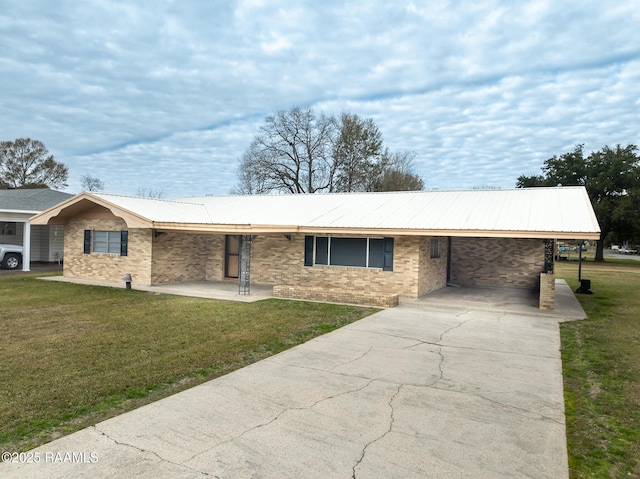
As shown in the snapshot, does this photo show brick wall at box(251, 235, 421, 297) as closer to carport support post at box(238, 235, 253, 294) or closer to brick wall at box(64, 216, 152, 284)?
carport support post at box(238, 235, 253, 294)

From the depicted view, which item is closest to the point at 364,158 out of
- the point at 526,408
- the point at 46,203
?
the point at 46,203

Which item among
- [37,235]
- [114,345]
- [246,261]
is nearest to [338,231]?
[246,261]

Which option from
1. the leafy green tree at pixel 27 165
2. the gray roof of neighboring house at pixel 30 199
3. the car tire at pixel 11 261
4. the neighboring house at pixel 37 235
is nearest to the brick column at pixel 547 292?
the gray roof of neighboring house at pixel 30 199

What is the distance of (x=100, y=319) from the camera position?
9.99 m

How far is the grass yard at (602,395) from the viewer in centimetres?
424

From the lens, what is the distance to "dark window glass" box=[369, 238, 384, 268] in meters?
14.5

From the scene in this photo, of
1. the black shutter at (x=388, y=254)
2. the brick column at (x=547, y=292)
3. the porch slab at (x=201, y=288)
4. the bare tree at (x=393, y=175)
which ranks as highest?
the bare tree at (x=393, y=175)

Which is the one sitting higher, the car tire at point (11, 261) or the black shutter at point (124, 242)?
the black shutter at point (124, 242)

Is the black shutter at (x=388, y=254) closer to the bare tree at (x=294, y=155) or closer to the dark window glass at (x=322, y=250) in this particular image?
the dark window glass at (x=322, y=250)

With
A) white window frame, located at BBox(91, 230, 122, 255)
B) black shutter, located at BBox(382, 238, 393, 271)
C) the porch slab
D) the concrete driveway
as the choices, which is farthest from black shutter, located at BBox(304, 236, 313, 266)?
the concrete driveway

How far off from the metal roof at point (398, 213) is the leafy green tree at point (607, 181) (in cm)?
3000

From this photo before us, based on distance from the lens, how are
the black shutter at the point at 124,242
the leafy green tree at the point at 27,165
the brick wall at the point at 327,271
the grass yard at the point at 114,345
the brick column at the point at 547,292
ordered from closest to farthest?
1. the grass yard at the point at 114,345
2. the brick column at the point at 547,292
3. the brick wall at the point at 327,271
4. the black shutter at the point at 124,242
5. the leafy green tree at the point at 27,165

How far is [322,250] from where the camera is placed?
50.4ft

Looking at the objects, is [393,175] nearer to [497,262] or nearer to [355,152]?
A: [355,152]
